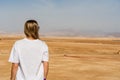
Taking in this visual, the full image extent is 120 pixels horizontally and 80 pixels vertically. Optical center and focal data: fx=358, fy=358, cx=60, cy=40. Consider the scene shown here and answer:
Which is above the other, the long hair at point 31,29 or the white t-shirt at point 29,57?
the long hair at point 31,29

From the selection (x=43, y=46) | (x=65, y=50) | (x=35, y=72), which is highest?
(x=43, y=46)

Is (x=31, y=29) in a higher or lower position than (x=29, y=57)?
higher

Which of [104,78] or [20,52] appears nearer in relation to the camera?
[20,52]

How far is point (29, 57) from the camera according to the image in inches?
173

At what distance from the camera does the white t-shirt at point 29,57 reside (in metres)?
4.36

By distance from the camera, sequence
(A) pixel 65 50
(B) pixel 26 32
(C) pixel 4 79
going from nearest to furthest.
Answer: (B) pixel 26 32 < (C) pixel 4 79 < (A) pixel 65 50

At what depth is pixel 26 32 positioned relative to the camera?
4.34 metres

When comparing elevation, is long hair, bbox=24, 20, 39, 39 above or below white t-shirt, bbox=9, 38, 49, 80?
above

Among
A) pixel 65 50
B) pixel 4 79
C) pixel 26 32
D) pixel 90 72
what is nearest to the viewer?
pixel 26 32

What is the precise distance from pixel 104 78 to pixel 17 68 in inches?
397

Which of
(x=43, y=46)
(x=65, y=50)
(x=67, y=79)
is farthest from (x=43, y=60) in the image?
(x=65, y=50)

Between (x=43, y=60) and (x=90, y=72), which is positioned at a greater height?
(x=43, y=60)

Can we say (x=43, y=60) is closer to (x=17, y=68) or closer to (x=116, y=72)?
(x=17, y=68)

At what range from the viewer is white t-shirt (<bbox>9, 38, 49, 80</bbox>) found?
4363mm
